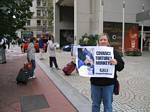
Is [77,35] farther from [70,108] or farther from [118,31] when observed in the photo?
[70,108]

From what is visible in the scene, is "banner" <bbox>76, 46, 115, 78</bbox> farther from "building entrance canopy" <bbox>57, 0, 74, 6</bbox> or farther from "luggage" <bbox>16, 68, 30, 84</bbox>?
"building entrance canopy" <bbox>57, 0, 74, 6</bbox>

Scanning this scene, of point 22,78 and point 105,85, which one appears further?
point 22,78

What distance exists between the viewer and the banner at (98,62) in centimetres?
516

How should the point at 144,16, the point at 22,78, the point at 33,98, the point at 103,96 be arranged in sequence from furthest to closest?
the point at 144,16 < the point at 22,78 < the point at 33,98 < the point at 103,96

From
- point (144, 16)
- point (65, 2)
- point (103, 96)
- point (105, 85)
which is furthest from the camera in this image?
point (65, 2)

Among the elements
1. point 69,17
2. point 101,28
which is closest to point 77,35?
point 101,28

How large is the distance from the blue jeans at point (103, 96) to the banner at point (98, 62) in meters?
0.25

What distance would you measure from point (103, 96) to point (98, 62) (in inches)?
24.7

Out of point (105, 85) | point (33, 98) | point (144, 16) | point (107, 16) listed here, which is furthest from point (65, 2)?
point (105, 85)

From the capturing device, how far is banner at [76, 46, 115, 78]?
516cm

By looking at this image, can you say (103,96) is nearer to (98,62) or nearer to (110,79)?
(110,79)

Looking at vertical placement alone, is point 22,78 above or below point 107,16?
below

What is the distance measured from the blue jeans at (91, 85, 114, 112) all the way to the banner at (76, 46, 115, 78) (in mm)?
247

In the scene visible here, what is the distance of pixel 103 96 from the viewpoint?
5.34 meters
